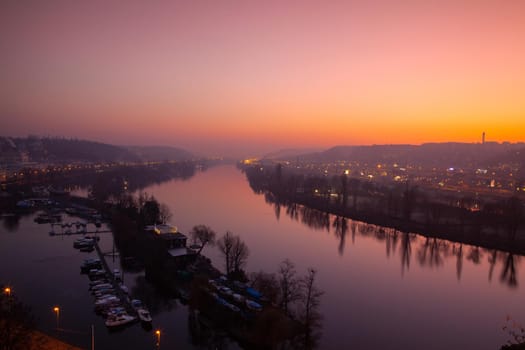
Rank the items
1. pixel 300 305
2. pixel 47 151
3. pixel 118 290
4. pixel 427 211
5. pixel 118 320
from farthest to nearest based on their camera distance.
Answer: pixel 47 151
pixel 427 211
pixel 118 290
pixel 300 305
pixel 118 320

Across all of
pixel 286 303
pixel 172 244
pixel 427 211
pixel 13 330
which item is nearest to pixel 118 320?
pixel 13 330

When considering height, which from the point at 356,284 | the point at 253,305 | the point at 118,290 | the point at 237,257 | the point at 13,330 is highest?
the point at 13,330

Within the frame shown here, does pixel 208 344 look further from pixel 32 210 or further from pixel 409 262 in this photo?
pixel 32 210

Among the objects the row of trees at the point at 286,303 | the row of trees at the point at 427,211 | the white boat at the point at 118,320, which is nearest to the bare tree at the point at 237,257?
the row of trees at the point at 286,303

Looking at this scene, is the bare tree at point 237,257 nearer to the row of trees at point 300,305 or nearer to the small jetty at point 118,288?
the row of trees at point 300,305

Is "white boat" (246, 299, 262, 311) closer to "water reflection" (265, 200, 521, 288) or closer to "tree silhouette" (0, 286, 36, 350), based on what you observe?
"tree silhouette" (0, 286, 36, 350)

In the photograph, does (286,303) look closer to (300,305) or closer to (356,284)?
(300,305)

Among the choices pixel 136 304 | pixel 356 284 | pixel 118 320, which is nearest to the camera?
pixel 118 320
